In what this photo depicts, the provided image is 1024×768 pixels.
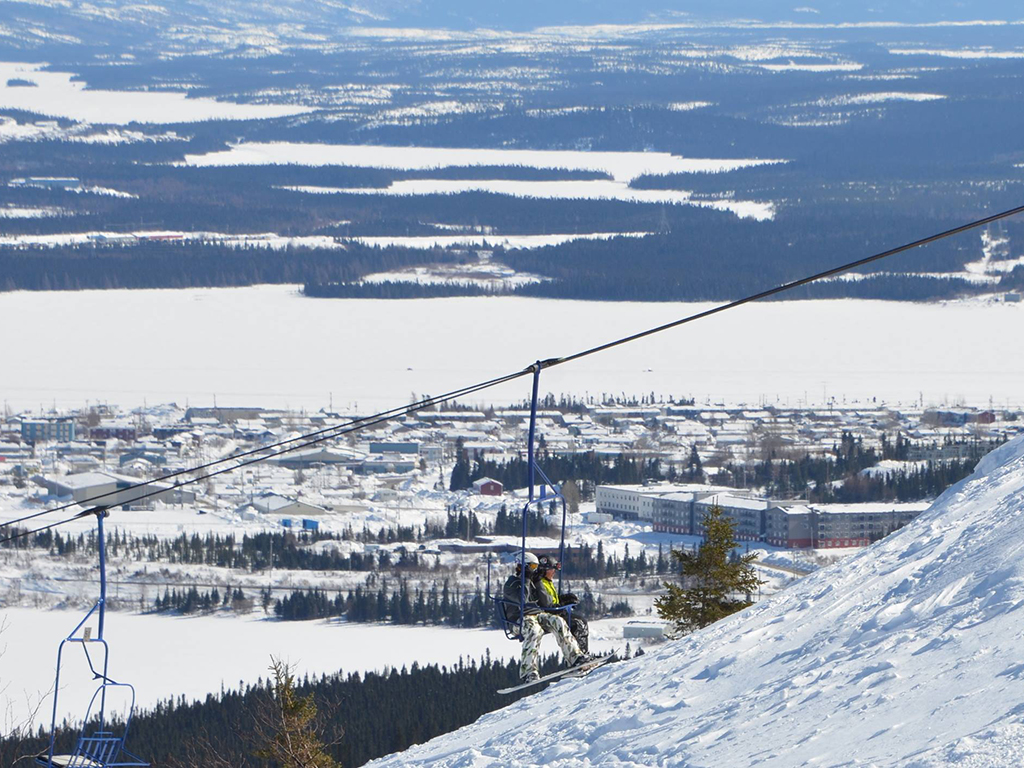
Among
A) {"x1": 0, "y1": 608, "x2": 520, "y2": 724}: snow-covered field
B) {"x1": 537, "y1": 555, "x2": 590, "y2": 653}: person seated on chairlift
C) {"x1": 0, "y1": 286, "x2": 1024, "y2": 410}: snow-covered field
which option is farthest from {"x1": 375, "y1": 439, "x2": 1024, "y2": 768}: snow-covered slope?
{"x1": 0, "y1": 286, "x2": 1024, "y2": 410}: snow-covered field

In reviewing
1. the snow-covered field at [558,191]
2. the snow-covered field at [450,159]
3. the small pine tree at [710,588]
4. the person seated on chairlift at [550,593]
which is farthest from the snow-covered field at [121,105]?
the person seated on chairlift at [550,593]

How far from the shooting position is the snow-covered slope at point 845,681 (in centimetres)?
636

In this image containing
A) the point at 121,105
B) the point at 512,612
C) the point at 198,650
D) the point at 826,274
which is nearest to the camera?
the point at 826,274

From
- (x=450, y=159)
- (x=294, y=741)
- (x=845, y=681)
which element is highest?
(x=450, y=159)

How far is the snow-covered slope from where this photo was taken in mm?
6363

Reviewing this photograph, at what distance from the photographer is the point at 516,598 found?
30.0ft

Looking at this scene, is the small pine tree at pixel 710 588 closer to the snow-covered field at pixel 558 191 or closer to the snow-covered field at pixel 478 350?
the snow-covered field at pixel 478 350

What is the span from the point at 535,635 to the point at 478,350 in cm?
4925

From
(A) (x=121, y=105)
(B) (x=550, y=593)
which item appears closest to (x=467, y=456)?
(B) (x=550, y=593)

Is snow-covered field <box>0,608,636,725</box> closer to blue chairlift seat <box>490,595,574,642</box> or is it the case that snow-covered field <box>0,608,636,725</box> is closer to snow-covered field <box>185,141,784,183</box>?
blue chairlift seat <box>490,595,574,642</box>

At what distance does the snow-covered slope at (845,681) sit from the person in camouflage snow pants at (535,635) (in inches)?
7.5

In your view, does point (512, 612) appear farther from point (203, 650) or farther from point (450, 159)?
point (450, 159)

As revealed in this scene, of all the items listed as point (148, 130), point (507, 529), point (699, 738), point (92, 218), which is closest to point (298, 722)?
point (699, 738)

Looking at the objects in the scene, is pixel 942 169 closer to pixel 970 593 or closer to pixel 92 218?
pixel 92 218
